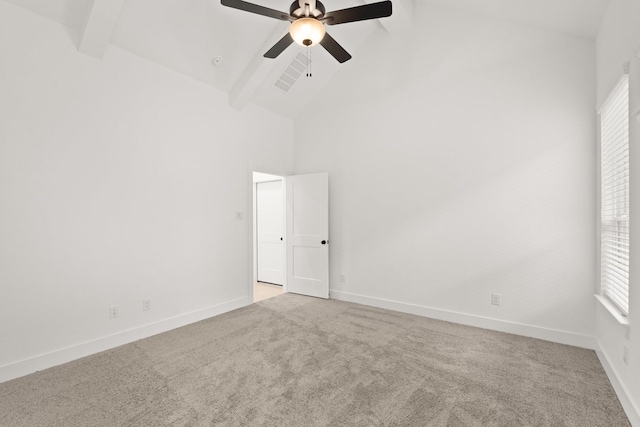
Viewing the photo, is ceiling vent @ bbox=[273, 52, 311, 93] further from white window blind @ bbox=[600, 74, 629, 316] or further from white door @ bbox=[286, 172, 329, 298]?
white window blind @ bbox=[600, 74, 629, 316]

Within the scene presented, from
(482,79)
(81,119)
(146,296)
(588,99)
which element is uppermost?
(482,79)

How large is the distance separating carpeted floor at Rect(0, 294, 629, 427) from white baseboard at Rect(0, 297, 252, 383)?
0.09 meters

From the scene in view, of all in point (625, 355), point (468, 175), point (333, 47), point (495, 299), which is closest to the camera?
point (625, 355)

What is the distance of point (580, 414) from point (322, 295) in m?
3.26

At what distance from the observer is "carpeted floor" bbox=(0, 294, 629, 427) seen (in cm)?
198

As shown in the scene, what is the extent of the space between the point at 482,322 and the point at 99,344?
4.07 meters

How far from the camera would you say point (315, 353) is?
2.88 metres

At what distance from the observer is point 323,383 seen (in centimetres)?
237

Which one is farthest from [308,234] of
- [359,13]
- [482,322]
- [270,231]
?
[359,13]

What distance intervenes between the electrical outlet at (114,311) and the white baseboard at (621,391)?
4.14 metres

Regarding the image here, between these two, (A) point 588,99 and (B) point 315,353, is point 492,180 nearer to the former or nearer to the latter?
(A) point 588,99

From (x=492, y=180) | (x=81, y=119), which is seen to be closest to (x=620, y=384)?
(x=492, y=180)

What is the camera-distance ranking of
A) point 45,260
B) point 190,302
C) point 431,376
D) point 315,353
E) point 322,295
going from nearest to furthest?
point 431,376, point 45,260, point 315,353, point 190,302, point 322,295

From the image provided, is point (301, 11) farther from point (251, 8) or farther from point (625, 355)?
point (625, 355)
